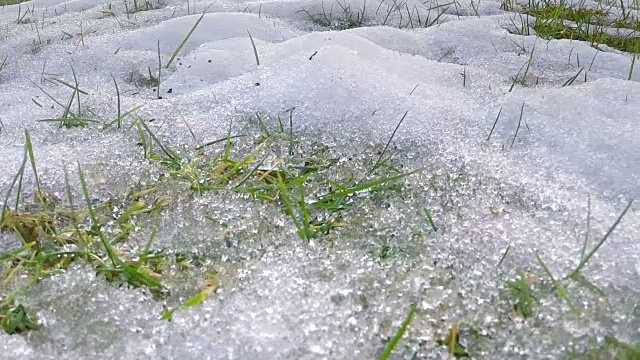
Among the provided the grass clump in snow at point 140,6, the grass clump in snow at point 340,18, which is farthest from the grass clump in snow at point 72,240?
the grass clump in snow at point 140,6

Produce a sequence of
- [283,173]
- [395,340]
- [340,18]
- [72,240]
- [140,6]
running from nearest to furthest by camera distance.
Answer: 1. [395,340]
2. [72,240]
3. [283,173]
4. [340,18]
5. [140,6]


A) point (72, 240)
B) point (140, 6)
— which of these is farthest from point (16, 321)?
point (140, 6)

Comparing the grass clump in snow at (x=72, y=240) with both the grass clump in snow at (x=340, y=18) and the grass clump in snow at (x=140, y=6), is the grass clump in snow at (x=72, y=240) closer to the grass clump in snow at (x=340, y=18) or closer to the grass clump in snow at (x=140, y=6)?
the grass clump in snow at (x=340, y=18)

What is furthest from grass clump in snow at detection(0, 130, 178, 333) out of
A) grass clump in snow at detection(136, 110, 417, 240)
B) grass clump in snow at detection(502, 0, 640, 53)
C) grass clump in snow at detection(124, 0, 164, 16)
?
grass clump in snow at detection(124, 0, 164, 16)

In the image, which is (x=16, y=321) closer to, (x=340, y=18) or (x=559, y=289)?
(x=559, y=289)

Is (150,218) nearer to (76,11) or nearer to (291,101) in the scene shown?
(291,101)

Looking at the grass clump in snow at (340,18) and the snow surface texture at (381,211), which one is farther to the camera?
the grass clump in snow at (340,18)

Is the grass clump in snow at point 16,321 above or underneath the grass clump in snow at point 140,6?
underneath

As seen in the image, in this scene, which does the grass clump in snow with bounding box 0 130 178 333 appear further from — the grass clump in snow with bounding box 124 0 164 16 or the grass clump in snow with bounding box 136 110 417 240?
the grass clump in snow with bounding box 124 0 164 16
